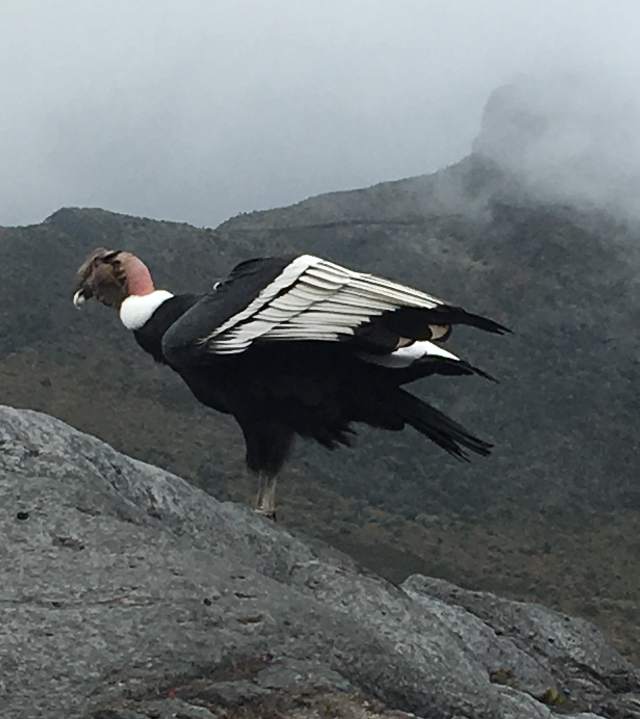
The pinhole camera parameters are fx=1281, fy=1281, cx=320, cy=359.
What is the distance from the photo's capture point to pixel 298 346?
22.6 ft

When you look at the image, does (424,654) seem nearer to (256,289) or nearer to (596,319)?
(256,289)

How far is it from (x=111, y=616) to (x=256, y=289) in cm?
259

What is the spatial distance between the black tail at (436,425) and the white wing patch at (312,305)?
0.88 m

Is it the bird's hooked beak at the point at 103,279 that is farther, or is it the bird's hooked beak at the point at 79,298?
the bird's hooked beak at the point at 79,298

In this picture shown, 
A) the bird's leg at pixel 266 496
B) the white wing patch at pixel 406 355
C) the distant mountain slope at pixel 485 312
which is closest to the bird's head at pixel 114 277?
the bird's leg at pixel 266 496

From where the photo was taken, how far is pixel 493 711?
18.0 feet

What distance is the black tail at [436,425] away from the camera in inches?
286

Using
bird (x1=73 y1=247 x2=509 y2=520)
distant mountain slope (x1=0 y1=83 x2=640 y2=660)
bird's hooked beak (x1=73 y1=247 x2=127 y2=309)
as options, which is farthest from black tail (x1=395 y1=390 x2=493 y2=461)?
distant mountain slope (x1=0 y1=83 x2=640 y2=660)

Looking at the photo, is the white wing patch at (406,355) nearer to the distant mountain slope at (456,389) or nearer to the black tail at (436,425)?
the black tail at (436,425)

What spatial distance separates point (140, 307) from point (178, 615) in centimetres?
316

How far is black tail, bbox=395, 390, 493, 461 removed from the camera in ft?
23.8

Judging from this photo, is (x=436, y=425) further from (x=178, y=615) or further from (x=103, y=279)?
(x=178, y=615)

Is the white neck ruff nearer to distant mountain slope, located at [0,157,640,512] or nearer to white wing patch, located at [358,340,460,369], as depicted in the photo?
white wing patch, located at [358,340,460,369]

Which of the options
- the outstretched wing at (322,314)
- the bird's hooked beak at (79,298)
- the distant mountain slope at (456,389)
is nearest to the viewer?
the outstretched wing at (322,314)
